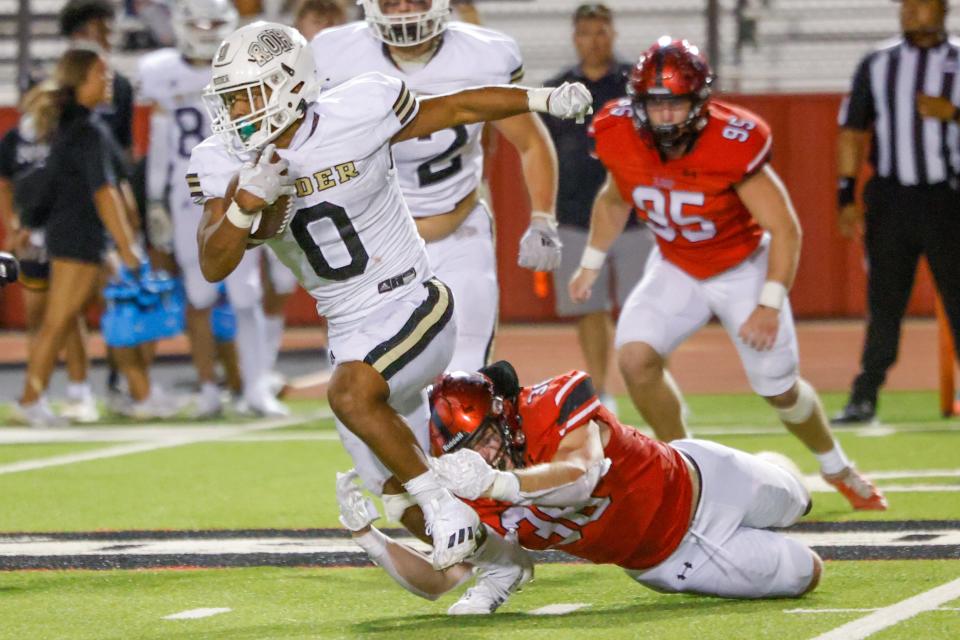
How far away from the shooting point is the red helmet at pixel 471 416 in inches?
158

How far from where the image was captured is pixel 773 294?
562 cm

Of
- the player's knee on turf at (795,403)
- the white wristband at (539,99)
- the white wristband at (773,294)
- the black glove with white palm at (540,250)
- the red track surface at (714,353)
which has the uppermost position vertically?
the white wristband at (539,99)

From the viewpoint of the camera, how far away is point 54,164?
29.2 ft

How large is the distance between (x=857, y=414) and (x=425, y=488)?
434 cm

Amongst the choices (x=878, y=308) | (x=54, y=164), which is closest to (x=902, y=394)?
(x=878, y=308)

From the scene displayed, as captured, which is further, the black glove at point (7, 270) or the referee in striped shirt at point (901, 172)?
the referee in striped shirt at point (901, 172)

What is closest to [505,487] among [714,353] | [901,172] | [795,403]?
[795,403]

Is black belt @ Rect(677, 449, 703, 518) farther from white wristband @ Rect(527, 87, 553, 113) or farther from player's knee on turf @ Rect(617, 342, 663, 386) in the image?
player's knee on turf @ Rect(617, 342, 663, 386)

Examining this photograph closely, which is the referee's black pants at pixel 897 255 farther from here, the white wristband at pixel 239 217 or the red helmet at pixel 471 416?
the white wristband at pixel 239 217

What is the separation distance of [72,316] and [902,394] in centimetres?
431

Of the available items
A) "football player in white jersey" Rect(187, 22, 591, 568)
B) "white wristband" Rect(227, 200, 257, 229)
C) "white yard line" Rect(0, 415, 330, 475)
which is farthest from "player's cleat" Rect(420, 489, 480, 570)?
"white yard line" Rect(0, 415, 330, 475)

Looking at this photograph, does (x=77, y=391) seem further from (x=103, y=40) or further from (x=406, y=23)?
(x=406, y=23)

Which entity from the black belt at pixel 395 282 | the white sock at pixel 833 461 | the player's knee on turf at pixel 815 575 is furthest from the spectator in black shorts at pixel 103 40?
the player's knee on turf at pixel 815 575

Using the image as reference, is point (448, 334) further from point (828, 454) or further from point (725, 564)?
point (828, 454)
